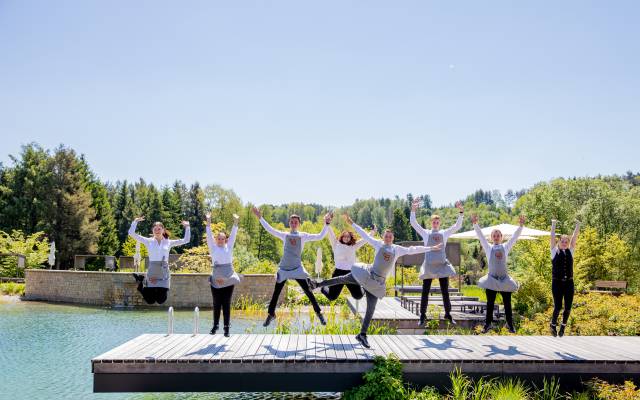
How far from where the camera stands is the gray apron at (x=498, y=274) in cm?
1016

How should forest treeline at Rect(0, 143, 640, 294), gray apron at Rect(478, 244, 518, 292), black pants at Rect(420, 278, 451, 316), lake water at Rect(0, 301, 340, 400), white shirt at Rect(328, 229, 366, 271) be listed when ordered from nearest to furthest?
gray apron at Rect(478, 244, 518, 292)
white shirt at Rect(328, 229, 366, 271)
black pants at Rect(420, 278, 451, 316)
lake water at Rect(0, 301, 340, 400)
forest treeline at Rect(0, 143, 640, 294)

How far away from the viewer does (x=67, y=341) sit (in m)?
15.5

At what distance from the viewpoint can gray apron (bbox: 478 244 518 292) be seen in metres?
10.2

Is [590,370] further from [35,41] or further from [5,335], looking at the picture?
[35,41]

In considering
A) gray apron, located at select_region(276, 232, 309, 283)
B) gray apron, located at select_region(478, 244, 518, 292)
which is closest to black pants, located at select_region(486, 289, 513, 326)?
gray apron, located at select_region(478, 244, 518, 292)

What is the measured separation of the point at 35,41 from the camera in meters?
20.2

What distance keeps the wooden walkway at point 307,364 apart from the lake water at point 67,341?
252cm

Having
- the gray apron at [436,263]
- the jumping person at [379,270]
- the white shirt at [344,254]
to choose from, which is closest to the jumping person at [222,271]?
the white shirt at [344,254]

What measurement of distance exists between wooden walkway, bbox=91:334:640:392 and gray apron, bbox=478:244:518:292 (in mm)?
1182

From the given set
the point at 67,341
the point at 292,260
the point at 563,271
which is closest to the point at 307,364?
the point at 292,260

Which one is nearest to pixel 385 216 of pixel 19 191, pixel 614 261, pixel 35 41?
pixel 19 191

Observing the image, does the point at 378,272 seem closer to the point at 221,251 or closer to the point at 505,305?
the point at 221,251

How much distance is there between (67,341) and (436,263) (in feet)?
38.7

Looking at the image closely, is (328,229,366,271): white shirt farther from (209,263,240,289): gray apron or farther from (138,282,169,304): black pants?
(138,282,169,304): black pants
